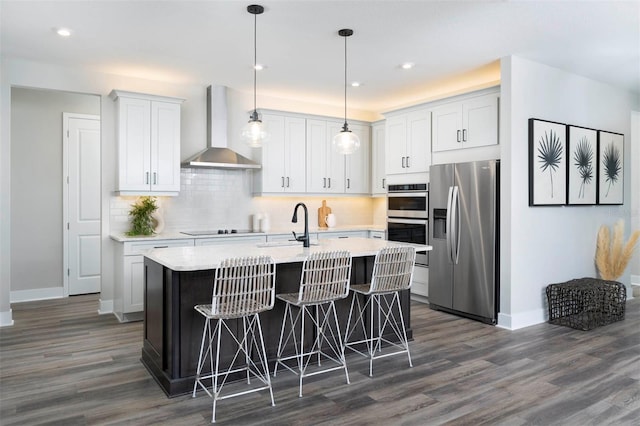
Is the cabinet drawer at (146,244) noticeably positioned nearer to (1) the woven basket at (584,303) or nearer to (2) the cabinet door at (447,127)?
(2) the cabinet door at (447,127)

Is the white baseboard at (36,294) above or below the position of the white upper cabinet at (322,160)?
below

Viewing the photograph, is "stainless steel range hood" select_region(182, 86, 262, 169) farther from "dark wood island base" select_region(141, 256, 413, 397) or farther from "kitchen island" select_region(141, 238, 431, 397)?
"dark wood island base" select_region(141, 256, 413, 397)

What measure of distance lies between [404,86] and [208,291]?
13.0 ft

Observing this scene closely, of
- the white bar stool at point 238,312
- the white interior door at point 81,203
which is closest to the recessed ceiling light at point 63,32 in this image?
the white interior door at point 81,203

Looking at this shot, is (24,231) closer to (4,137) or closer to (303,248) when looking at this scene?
(4,137)

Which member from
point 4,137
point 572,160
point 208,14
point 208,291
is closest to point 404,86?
point 572,160

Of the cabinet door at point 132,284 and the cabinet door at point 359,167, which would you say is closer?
the cabinet door at point 132,284

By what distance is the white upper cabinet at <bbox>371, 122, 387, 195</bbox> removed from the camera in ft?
23.0

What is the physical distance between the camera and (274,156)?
6211 mm

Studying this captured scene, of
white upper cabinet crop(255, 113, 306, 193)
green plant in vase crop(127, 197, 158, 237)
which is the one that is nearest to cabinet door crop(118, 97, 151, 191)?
green plant in vase crop(127, 197, 158, 237)

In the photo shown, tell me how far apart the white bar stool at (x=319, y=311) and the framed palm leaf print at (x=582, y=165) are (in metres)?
3.28

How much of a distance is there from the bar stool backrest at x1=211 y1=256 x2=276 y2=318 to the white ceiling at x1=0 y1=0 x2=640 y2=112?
1.99 meters

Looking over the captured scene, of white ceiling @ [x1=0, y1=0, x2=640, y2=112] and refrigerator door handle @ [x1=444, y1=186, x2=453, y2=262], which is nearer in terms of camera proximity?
white ceiling @ [x1=0, y1=0, x2=640, y2=112]

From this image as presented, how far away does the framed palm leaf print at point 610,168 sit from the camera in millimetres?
5578
